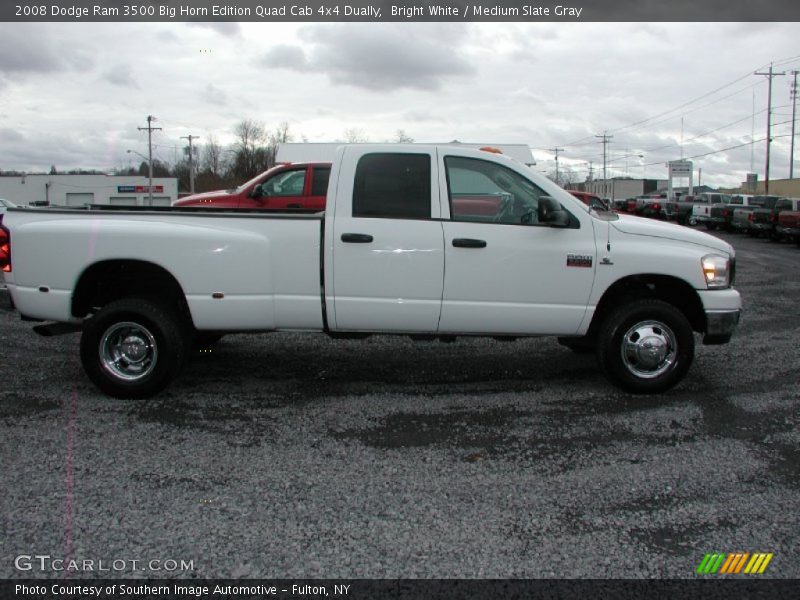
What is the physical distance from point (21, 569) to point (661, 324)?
4694 millimetres

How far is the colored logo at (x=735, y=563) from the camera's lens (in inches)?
126

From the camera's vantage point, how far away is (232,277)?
17.9ft

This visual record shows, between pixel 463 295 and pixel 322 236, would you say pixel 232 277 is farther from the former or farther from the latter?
pixel 463 295

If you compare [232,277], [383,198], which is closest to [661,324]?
[383,198]

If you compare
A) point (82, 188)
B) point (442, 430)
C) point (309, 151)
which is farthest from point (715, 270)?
point (82, 188)

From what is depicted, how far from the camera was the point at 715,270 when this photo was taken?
567cm

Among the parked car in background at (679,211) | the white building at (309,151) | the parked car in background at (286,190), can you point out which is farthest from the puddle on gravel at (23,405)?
the parked car in background at (679,211)

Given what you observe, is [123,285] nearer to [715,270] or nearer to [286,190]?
[715,270]

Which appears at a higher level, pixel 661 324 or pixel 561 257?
pixel 561 257

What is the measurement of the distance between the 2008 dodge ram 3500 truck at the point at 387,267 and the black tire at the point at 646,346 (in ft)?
0.04

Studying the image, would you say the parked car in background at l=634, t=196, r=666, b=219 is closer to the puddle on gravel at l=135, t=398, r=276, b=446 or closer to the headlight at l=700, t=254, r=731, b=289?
the headlight at l=700, t=254, r=731, b=289

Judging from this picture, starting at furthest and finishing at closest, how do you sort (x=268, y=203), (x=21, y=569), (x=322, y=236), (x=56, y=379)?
(x=268, y=203) → (x=56, y=379) → (x=322, y=236) → (x=21, y=569)

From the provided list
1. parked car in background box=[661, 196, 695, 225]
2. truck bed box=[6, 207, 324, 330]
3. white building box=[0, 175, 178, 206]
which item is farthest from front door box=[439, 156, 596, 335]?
white building box=[0, 175, 178, 206]

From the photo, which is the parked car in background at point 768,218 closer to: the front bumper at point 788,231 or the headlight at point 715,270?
the front bumper at point 788,231
